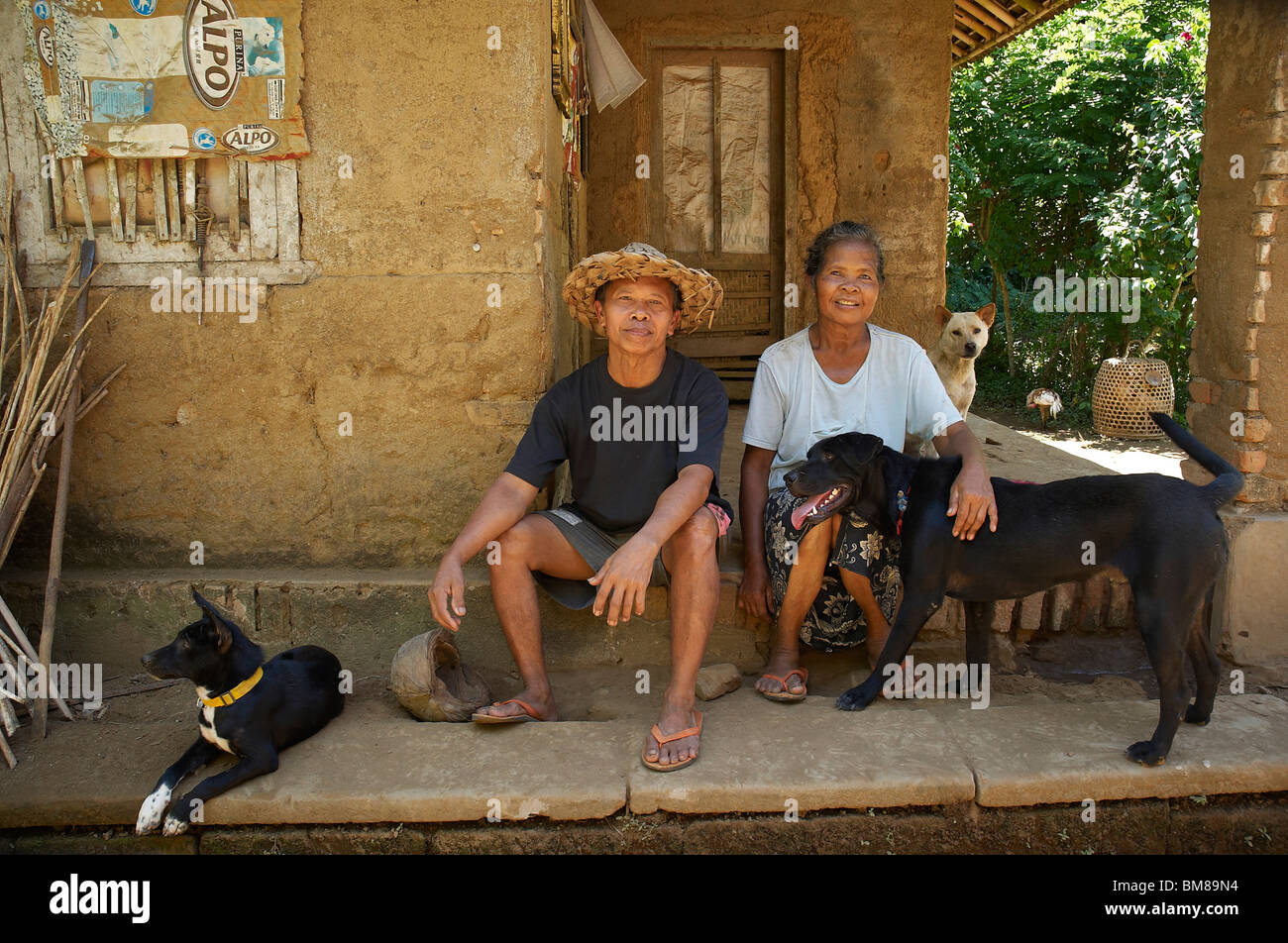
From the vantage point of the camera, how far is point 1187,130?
823 cm

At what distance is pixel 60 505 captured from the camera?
332 centimetres

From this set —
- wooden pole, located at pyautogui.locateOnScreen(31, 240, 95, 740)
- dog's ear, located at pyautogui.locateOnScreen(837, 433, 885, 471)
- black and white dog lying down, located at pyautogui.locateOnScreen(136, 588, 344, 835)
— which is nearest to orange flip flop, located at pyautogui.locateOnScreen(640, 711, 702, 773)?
dog's ear, located at pyautogui.locateOnScreen(837, 433, 885, 471)

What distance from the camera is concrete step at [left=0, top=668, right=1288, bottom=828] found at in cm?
257

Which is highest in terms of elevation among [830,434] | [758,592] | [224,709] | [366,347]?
[366,347]

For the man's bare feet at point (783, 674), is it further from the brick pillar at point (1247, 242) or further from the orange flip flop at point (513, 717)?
the brick pillar at point (1247, 242)

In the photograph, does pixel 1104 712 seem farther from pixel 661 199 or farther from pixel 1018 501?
pixel 661 199

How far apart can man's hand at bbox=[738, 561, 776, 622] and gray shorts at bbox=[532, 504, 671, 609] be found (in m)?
0.32

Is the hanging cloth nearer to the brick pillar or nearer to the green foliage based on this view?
the brick pillar

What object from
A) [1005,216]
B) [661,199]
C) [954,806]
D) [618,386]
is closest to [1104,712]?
[954,806]

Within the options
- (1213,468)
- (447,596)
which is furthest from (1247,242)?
(447,596)

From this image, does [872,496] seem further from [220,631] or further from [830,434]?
[220,631]

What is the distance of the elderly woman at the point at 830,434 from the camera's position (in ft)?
10.3

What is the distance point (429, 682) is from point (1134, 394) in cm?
703

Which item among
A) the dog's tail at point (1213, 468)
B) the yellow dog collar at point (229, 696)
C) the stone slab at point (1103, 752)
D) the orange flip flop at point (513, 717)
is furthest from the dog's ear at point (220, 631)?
the dog's tail at point (1213, 468)
